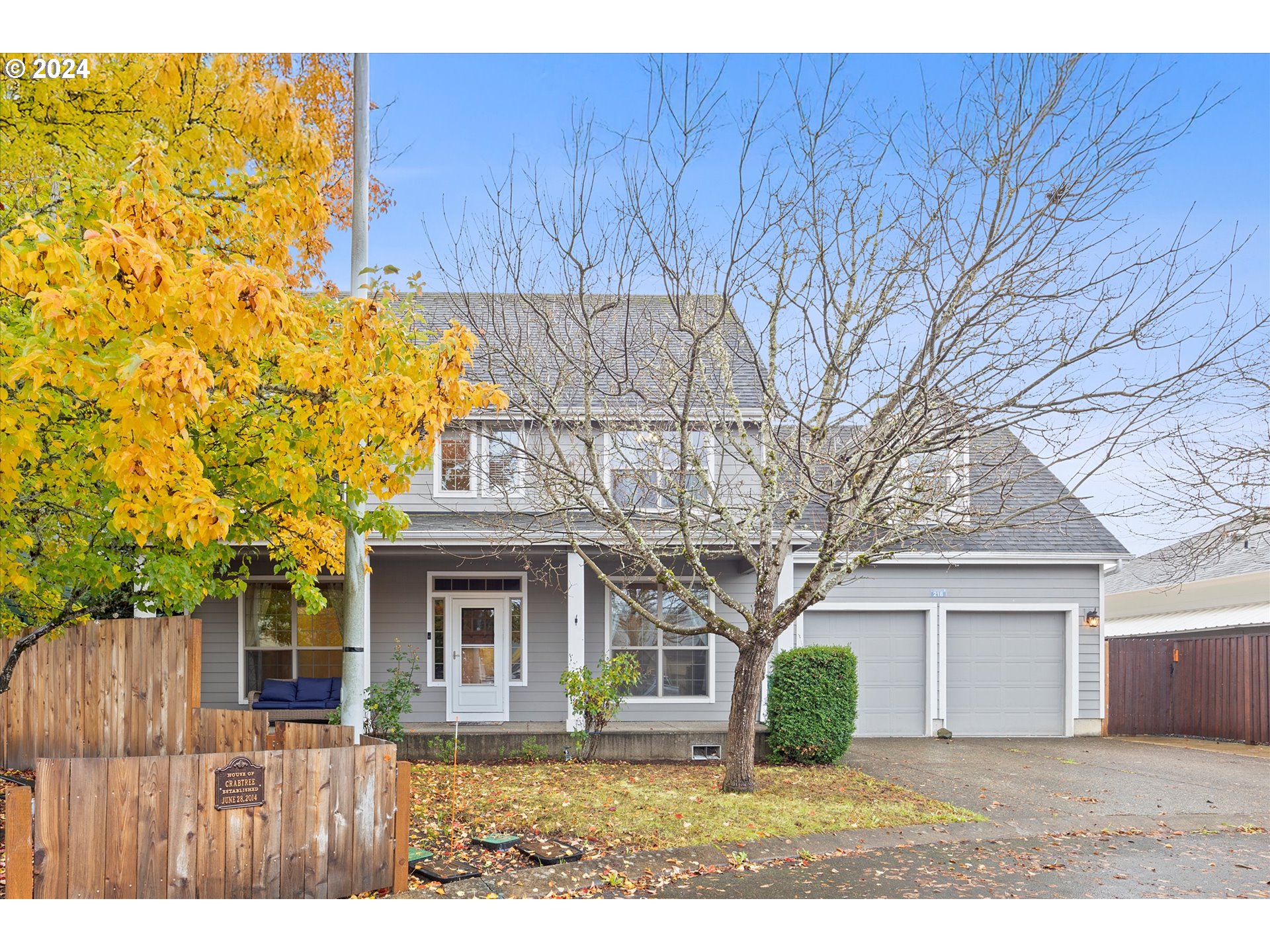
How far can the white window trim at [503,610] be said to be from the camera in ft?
44.7

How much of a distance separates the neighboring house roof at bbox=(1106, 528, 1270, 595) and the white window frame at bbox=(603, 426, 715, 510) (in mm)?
6589

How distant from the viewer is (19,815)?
182 inches

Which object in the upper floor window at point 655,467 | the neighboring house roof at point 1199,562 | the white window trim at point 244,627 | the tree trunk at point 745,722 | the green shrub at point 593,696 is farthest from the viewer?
the white window trim at point 244,627

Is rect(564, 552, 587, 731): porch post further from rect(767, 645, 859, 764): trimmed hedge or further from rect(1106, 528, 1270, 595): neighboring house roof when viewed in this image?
rect(1106, 528, 1270, 595): neighboring house roof

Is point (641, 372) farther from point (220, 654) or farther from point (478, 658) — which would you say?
point (220, 654)

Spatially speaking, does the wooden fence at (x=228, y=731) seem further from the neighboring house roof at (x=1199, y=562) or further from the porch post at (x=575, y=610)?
the neighboring house roof at (x=1199, y=562)

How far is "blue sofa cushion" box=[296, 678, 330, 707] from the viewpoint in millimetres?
13203

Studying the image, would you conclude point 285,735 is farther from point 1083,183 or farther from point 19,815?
point 1083,183

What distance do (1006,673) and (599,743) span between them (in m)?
6.80

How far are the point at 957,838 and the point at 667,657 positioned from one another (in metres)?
6.83

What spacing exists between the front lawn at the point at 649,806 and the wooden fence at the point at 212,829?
53.3 inches

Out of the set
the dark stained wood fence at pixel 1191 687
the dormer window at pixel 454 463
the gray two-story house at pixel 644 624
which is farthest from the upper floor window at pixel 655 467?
the dark stained wood fence at pixel 1191 687

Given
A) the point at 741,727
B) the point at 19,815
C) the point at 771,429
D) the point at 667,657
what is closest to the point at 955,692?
the point at 667,657

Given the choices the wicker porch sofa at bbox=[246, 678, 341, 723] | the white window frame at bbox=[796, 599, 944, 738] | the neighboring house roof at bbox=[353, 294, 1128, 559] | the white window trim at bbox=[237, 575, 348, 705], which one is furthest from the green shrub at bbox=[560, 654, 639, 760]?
the white window trim at bbox=[237, 575, 348, 705]
